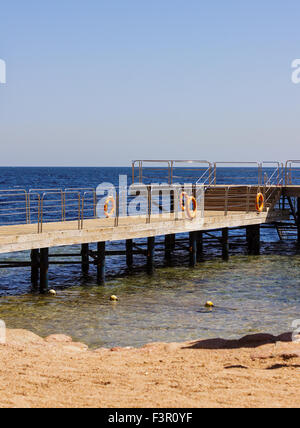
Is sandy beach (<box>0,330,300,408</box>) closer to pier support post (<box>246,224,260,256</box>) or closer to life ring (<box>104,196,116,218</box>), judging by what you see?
life ring (<box>104,196,116,218</box>)

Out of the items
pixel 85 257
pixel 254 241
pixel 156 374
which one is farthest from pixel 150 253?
pixel 156 374

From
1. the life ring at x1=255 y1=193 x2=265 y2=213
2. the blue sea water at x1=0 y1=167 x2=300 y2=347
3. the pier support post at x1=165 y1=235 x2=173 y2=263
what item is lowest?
the blue sea water at x1=0 y1=167 x2=300 y2=347

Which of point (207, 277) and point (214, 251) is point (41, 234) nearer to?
point (207, 277)

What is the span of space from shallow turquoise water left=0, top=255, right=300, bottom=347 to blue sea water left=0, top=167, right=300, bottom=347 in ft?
0.07

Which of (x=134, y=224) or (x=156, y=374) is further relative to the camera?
(x=134, y=224)

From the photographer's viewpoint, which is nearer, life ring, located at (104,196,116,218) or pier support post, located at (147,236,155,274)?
pier support post, located at (147,236,155,274)

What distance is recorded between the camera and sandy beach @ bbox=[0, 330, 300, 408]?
22.9ft

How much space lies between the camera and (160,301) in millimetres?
16625

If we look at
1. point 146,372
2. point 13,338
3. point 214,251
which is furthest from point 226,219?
point 146,372

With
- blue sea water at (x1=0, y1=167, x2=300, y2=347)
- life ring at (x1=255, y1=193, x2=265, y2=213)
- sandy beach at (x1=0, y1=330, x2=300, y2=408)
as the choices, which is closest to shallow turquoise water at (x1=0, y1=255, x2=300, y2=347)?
blue sea water at (x1=0, y1=167, x2=300, y2=347)

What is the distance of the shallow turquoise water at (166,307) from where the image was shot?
1327 cm

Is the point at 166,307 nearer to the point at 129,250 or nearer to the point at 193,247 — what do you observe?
the point at 129,250

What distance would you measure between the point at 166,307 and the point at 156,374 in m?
7.39
